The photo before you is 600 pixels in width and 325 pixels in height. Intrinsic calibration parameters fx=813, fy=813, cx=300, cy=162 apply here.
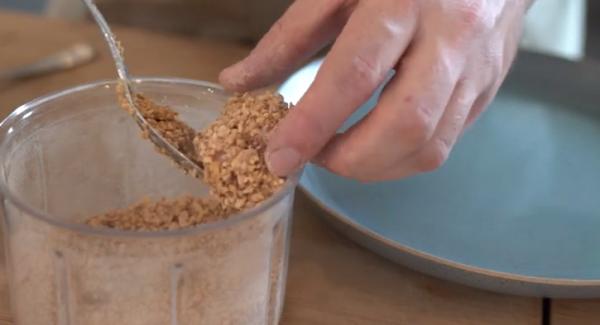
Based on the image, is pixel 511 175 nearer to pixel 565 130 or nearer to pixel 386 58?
pixel 565 130

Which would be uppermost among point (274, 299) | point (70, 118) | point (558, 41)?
point (70, 118)

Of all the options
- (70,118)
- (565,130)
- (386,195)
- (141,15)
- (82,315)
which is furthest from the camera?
(141,15)

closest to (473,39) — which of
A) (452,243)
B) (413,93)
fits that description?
(413,93)

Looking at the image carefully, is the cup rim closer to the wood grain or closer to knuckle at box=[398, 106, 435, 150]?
knuckle at box=[398, 106, 435, 150]

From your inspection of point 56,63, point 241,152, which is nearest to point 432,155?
point 241,152

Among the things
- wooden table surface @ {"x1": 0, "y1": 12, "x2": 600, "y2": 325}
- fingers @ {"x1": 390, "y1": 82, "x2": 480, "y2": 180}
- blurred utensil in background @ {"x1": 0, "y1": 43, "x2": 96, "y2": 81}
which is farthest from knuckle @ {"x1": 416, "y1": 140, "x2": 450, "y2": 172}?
blurred utensil in background @ {"x1": 0, "y1": 43, "x2": 96, "y2": 81}

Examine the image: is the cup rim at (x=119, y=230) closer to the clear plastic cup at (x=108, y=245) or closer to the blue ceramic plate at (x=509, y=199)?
the clear plastic cup at (x=108, y=245)

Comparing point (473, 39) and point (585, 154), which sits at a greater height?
point (473, 39)

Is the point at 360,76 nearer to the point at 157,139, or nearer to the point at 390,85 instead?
the point at 390,85
